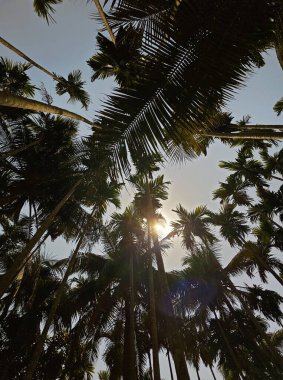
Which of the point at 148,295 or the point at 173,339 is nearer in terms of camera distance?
the point at 173,339

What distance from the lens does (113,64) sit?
518 cm

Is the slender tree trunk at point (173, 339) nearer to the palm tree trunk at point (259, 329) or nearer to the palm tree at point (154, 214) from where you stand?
the palm tree at point (154, 214)

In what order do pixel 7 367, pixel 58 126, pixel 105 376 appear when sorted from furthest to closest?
1. pixel 105 376
2. pixel 58 126
3. pixel 7 367

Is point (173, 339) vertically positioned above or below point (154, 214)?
below

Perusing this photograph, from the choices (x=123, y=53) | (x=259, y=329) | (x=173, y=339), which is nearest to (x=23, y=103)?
(x=123, y=53)

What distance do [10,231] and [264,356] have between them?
579 inches

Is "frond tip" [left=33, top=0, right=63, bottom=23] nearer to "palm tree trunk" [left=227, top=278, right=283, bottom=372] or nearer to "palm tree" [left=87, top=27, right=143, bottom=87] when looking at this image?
"palm tree" [left=87, top=27, right=143, bottom=87]

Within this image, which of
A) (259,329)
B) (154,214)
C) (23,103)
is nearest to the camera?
(23,103)

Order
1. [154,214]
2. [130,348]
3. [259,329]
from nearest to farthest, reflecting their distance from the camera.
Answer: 1. [130,348]
2. [259,329]
3. [154,214]

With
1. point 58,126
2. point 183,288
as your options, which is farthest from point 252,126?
point 183,288

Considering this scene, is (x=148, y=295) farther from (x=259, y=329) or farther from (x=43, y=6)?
(x=43, y=6)

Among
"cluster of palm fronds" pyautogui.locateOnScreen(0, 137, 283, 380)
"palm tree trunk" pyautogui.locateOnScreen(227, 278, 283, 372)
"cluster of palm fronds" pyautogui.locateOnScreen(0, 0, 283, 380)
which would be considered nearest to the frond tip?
"cluster of palm fronds" pyautogui.locateOnScreen(0, 0, 283, 380)

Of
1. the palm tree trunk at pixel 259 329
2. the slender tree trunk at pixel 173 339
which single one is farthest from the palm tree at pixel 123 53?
the palm tree trunk at pixel 259 329

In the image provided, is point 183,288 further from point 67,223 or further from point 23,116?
point 23,116
